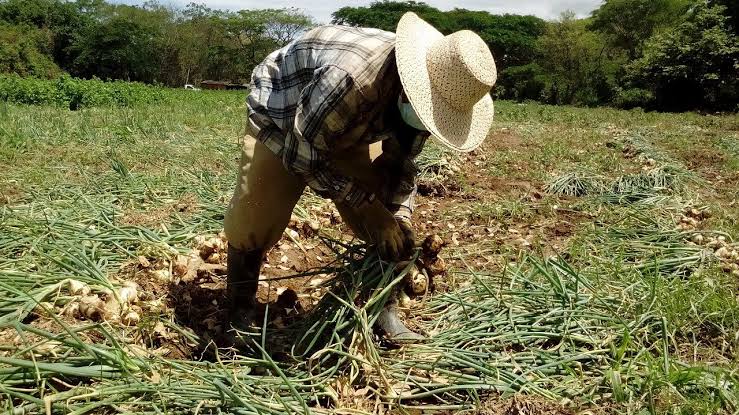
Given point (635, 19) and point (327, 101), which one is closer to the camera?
point (327, 101)

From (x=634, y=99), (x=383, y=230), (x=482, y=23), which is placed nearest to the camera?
(x=383, y=230)

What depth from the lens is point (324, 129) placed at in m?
1.78

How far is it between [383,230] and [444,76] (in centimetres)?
56

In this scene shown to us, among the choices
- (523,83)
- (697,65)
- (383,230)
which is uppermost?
(697,65)

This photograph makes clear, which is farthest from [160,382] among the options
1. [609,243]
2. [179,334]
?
[609,243]

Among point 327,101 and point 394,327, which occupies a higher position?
point 327,101

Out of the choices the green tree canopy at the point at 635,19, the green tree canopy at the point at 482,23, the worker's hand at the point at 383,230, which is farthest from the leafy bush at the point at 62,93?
the green tree canopy at the point at 482,23

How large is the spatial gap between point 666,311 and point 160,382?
1664 millimetres

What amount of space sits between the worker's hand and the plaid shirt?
71 millimetres

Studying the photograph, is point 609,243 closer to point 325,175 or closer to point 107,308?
point 325,175

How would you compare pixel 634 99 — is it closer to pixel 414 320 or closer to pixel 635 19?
pixel 635 19

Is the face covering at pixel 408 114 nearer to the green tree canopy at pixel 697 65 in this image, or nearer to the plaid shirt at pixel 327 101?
the plaid shirt at pixel 327 101

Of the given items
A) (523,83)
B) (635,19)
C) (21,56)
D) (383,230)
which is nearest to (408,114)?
(383,230)

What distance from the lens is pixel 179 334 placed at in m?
2.24
